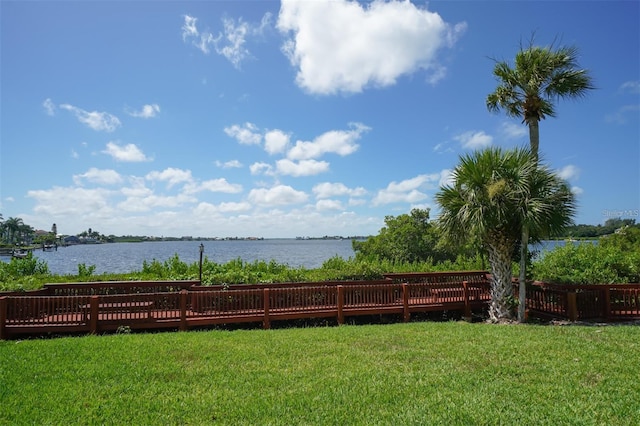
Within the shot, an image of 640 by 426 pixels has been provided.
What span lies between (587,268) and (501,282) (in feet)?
17.7

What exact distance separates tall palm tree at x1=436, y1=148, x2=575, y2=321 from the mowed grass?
107 inches

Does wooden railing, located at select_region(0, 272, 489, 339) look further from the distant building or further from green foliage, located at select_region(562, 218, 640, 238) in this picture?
the distant building

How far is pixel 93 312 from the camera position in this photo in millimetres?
8812

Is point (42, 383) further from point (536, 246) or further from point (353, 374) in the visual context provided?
point (536, 246)

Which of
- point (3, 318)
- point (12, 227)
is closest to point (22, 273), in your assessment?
point (3, 318)

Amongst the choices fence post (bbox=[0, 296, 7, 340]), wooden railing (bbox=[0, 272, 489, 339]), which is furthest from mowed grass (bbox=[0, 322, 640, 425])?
wooden railing (bbox=[0, 272, 489, 339])

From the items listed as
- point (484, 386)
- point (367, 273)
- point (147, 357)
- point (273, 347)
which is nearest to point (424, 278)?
point (367, 273)

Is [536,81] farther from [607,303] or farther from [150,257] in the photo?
[150,257]

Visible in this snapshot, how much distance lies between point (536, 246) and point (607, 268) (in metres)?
4.03

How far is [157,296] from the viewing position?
363 inches

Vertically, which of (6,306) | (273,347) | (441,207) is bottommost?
(273,347)

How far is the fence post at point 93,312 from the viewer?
8758 mm

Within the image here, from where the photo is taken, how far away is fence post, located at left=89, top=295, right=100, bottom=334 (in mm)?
8758

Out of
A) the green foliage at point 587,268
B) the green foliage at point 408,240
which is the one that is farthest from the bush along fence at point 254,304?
the green foliage at point 408,240
